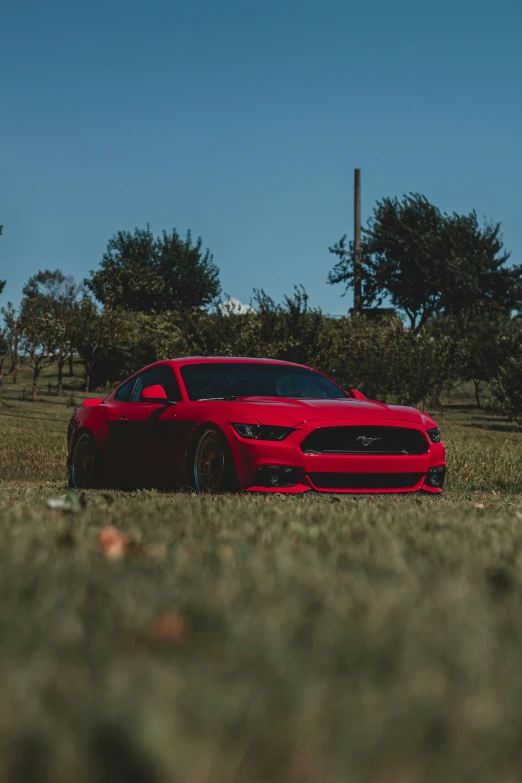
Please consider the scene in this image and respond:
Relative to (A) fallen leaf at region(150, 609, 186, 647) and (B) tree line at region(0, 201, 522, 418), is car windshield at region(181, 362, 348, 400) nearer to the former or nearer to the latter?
(A) fallen leaf at region(150, 609, 186, 647)

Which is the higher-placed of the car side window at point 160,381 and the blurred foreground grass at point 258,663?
the car side window at point 160,381

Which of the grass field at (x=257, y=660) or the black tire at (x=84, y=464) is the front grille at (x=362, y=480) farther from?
the grass field at (x=257, y=660)

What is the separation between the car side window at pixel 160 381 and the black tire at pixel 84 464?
0.71 metres

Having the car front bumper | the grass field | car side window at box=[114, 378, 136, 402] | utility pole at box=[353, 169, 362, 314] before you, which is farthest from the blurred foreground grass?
utility pole at box=[353, 169, 362, 314]

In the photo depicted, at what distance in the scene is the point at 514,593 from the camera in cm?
280

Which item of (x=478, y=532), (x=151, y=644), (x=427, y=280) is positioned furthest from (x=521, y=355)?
(x=151, y=644)

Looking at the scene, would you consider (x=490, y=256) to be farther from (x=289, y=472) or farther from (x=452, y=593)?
(x=452, y=593)

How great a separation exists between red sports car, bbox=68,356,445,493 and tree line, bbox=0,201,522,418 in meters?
17.7

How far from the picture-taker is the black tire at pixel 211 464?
7.95 meters

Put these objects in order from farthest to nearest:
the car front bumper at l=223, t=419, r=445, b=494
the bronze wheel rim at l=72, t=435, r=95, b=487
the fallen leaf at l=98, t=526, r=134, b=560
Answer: the bronze wheel rim at l=72, t=435, r=95, b=487 < the car front bumper at l=223, t=419, r=445, b=494 < the fallen leaf at l=98, t=526, r=134, b=560

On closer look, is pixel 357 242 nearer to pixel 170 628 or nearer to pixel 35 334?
pixel 35 334

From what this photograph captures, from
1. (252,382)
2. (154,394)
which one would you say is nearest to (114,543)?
(154,394)

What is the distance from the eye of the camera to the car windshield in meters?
9.12

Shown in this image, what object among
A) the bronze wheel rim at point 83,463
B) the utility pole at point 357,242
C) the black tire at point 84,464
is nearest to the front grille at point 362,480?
the black tire at point 84,464
